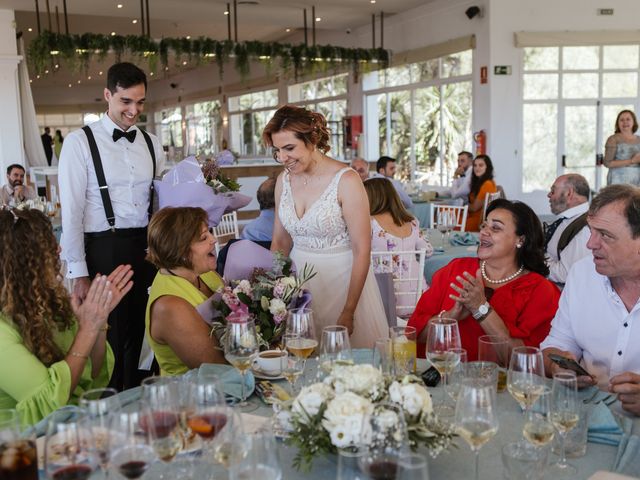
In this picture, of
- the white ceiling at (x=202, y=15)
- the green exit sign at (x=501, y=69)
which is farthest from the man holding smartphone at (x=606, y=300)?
the white ceiling at (x=202, y=15)

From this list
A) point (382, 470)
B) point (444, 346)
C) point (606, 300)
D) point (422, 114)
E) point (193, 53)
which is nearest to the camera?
point (382, 470)

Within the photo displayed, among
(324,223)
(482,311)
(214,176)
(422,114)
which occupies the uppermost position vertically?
(422,114)

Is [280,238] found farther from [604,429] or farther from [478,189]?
[478,189]

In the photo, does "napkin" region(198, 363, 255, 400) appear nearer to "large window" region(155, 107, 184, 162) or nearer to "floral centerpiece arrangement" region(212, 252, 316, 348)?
"floral centerpiece arrangement" region(212, 252, 316, 348)

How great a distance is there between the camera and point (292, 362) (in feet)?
6.20

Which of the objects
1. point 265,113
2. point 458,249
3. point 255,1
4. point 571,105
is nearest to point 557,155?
point 571,105

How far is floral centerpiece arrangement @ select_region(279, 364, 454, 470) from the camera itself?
4.50 feet

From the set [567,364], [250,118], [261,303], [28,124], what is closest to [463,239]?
[261,303]

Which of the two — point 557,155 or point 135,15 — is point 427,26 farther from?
point 135,15

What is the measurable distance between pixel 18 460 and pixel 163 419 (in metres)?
0.29

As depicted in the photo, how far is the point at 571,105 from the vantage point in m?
12.3

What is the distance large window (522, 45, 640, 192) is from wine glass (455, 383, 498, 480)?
11414 millimetres

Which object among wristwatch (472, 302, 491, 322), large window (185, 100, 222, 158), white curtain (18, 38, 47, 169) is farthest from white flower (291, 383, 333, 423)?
large window (185, 100, 222, 158)

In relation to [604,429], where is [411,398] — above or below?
above
